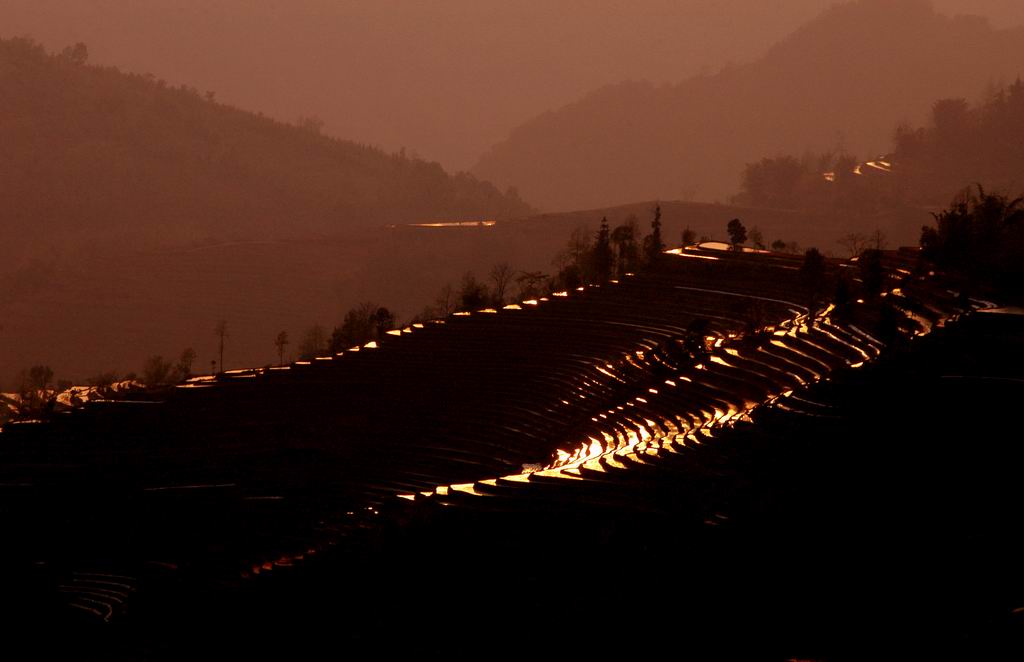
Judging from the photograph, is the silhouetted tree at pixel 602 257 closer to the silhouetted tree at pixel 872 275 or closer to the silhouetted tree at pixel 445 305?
the silhouetted tree at pixel 445 305

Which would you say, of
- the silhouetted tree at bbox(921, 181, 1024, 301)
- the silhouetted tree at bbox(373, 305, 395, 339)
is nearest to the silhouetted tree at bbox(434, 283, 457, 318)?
the silhouetted tree at bbox(373, 305, 395, 339)

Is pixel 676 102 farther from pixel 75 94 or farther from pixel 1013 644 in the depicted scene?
pixel 1013 644

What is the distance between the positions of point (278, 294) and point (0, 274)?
11539 millimetres

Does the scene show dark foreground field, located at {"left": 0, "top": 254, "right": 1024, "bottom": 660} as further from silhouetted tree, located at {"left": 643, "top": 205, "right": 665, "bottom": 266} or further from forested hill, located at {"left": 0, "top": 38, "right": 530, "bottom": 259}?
forested hill, located at {"left": 0, "top": 38, "right": 530, "bottom": 259}

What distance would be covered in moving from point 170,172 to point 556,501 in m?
39.4

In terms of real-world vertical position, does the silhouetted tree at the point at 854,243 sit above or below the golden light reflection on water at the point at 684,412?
above

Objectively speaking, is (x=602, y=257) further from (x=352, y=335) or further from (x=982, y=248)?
(x=982, y=248)

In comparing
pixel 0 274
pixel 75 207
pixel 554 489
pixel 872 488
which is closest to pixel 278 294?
pixel 0 274

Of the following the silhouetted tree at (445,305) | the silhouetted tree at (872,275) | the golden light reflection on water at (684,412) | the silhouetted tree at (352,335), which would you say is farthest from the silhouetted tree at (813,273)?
the silhouetted tree at (352,335)

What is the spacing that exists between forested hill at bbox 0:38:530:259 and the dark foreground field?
29.1 meters

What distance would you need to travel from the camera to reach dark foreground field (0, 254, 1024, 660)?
8.26m

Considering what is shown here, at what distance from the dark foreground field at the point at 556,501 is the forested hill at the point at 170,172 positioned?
1145 inches

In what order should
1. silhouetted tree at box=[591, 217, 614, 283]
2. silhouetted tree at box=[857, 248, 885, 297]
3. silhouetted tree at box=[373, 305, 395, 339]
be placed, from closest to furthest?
silhouetted tree at box=[857, 248, 885, 297] < silhouetted tree at box=[373, 305, 395, 339] < silhouetted tree at box=[591, 217, 614, 283]

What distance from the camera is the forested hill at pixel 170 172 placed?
43094mm
